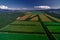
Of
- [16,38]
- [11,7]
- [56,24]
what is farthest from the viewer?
[56,24]

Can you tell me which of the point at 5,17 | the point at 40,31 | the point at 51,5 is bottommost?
the point at 40,31

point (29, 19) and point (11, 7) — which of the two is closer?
point (11, 7)

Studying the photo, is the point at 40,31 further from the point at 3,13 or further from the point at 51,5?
the point at 3,13

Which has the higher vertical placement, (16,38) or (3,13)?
(3,13)

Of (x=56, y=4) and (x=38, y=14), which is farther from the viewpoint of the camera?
(x=38, y=14)

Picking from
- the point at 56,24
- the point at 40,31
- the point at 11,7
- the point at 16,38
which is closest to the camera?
the point at 16,38

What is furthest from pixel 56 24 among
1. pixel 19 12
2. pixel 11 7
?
pixel 11 7

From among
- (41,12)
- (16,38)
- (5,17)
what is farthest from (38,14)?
(16,38)

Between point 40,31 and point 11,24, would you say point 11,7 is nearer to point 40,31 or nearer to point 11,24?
point 11,24

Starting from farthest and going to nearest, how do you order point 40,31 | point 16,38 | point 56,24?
point 56,24 → point 40,31 → point 16,38
